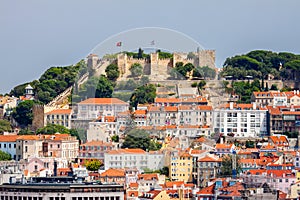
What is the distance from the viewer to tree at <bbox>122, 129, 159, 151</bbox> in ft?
256

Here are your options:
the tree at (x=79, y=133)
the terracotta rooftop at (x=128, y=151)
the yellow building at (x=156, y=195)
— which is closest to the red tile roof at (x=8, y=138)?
the tree at (x=79, y=133)

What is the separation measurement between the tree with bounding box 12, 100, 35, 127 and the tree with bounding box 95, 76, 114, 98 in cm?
358

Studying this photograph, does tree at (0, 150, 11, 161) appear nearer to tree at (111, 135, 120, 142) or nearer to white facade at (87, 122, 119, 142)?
white facade at (87, 122, 119, 142)

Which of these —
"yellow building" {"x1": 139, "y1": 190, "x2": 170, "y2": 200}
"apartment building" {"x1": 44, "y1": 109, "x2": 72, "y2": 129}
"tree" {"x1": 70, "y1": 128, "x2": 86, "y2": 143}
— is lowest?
"yellow building" {"x1": 139, "y1": 190, "x2": 170, "y2": 200}

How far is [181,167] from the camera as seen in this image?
73.3 meters

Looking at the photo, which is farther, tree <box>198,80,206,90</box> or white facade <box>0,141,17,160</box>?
tree <box>198,80,206,90</box>

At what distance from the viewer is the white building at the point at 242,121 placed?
82062 millimetres

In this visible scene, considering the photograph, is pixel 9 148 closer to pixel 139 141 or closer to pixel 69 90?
pixel 139 141

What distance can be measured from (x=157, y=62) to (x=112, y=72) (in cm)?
211

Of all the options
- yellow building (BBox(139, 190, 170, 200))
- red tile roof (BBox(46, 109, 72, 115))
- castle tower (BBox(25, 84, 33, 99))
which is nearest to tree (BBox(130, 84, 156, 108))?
red tile roof (BBox(46, 109, 72, 115))

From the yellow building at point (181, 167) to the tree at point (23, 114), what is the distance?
15.3m

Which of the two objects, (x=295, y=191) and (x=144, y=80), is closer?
(x=295, y=191)

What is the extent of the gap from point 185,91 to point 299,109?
5.80 meters

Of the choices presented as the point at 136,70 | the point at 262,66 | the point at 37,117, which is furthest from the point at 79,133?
the point at 262,66
